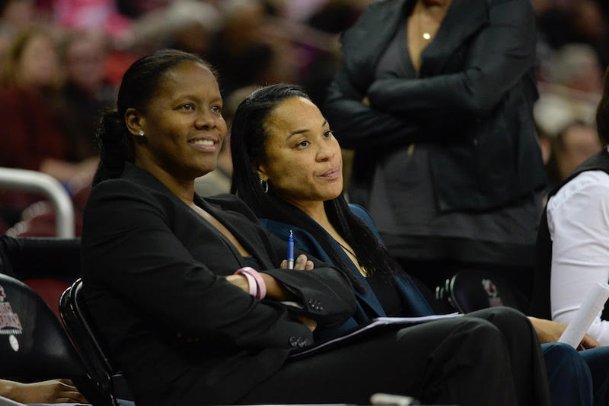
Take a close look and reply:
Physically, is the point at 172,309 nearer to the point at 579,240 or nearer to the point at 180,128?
the point at 180,128

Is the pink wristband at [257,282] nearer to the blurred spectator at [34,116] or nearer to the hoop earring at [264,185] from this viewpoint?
the hoop earring at [264,185]

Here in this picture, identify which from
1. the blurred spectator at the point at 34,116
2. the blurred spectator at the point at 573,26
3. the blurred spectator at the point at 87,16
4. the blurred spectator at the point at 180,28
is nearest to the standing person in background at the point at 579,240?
the blurred spectator at the point at 34,116

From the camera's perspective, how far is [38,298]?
12.5 ft

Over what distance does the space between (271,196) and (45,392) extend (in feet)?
2.99

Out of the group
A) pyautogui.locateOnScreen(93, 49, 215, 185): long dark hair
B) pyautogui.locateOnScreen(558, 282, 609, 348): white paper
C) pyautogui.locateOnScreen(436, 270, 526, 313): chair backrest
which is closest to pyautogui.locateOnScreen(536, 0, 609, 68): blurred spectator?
pyautogui.locateOnScreen(436, 270, 526, 313): chair backrest

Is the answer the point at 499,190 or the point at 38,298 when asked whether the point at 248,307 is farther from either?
the point at 499,190

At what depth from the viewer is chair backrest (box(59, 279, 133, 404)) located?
3648 mm

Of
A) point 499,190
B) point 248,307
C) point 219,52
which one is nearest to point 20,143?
point 219,52

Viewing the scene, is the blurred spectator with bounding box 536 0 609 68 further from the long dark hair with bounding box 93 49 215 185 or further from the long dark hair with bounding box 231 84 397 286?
the long dark hair with bounding box 93 49 215 185

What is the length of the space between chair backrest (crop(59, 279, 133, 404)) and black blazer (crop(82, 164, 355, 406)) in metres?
0.05

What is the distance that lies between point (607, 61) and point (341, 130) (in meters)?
6.03

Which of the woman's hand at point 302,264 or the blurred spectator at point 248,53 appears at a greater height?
the woman's hand at point 302,264

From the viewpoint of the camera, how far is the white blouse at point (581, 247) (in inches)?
172

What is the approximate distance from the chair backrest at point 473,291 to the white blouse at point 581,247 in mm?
249
